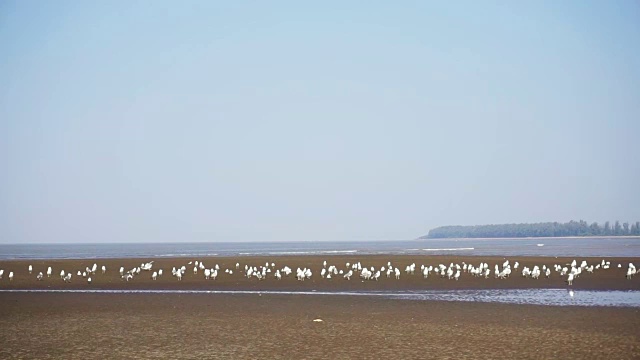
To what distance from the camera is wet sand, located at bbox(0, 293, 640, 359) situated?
55.8ft

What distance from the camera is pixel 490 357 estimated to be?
53.2 feet

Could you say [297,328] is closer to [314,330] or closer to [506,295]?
[314,330]

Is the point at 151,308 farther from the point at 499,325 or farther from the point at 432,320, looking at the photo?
the point at 499,325

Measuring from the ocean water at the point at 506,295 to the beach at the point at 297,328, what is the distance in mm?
1430

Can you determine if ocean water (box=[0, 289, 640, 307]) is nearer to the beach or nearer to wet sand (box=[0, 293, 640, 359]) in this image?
the beach

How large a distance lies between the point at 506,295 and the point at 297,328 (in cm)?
1416

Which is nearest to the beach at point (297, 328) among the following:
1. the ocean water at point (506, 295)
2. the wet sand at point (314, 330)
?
the wet sand at point (314, 330)

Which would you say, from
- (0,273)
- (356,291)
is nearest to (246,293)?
(356,291)

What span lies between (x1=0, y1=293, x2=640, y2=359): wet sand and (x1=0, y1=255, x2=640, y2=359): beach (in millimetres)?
30

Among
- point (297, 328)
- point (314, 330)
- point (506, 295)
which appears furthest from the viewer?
point (506, 295)

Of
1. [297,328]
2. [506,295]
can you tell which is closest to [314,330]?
[297,328]

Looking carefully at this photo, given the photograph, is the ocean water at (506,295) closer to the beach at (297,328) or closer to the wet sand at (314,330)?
the beach at (297,328)

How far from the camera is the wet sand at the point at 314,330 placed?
17.0 metres

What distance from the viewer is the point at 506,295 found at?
3167cm
